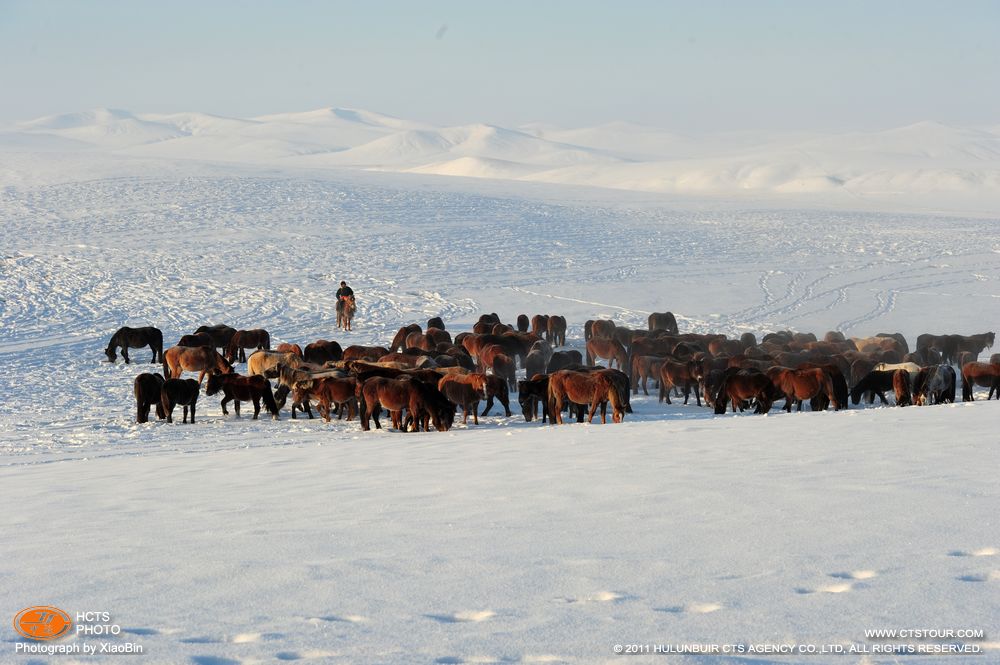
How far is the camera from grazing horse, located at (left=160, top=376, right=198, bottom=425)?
48.1ft

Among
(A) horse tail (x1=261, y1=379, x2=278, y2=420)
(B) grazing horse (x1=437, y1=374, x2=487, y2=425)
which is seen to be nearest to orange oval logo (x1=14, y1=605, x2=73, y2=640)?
(B) grazing horse (x1=437, y1=374, x2=487, y2=425)

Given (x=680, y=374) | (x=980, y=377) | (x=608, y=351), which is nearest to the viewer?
(x=980, y=377)

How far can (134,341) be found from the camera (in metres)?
20.9

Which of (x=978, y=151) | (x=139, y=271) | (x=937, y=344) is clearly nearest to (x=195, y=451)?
(x=937, y=344)

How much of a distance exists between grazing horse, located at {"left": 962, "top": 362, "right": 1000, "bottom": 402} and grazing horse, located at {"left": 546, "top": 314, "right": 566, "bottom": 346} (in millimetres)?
10044

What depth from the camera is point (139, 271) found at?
3366cm

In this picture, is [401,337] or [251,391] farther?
[401,337]

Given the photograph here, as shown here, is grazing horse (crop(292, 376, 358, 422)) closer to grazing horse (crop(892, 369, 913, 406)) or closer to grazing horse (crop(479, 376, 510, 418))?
grazing horse (crop(479, 376, 510, 418))

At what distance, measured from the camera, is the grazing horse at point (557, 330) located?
938 inches

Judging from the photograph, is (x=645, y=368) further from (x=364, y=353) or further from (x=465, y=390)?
(x=364, y=353)

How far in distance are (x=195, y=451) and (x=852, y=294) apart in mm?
24924

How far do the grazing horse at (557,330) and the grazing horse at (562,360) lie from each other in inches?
201

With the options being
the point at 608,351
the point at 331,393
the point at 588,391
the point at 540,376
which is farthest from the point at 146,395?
the point at 608,351

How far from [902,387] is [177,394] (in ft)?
33.5
